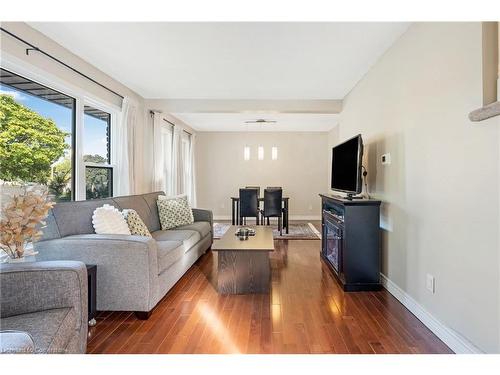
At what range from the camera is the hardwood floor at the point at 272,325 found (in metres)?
1.82

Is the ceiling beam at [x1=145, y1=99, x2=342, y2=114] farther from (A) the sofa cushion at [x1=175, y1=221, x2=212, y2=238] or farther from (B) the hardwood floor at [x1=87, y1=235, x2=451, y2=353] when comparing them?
(B) the hardwood floor at [x1=87, y1=235, x2=451, y2=353]

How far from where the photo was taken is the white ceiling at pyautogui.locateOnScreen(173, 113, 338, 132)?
568 centimetres

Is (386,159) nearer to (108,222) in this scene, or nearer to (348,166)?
(348,166)

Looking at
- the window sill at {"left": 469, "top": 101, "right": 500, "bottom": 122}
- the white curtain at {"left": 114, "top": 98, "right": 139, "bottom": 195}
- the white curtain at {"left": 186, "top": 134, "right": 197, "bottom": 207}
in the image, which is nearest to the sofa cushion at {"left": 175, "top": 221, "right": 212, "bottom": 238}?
the white curtain at {"left": 114, "top": 98, "right": 139, "bottom": 195}

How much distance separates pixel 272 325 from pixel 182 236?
1.60 m

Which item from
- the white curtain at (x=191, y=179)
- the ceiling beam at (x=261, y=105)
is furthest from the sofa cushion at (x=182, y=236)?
the white curtain at (x=191, y=179)

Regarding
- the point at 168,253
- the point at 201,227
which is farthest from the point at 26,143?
the point at 201,227

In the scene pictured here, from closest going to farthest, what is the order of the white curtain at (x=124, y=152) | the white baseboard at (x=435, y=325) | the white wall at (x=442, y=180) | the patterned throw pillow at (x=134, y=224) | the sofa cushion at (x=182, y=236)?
the white wall at (x=442, y=180) → the white baseboard at (x=435, y=325) → the patterned throw pillow at (x=134, y=224) → the sofa cushion at (x=182, y=236) → the white curtain at (x=124, y=152)

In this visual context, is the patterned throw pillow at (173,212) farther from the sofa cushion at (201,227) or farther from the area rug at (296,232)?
the area rug at (296,232)

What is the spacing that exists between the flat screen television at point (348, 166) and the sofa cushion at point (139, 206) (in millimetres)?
2489

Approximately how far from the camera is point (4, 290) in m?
1.37

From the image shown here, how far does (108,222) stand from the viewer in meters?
2.50
